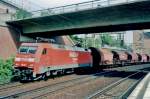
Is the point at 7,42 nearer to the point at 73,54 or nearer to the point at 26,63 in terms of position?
the point at 73,54

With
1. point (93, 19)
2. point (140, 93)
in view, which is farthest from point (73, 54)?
point (140, 93)

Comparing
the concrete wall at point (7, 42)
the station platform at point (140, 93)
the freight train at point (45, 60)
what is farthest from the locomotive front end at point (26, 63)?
the concrete wall at point (7, 42)

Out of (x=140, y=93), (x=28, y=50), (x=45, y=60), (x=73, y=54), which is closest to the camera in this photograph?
(x=140, y=93)

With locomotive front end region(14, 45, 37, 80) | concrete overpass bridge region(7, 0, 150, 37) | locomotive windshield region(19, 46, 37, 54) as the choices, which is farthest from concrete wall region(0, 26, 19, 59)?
locomotive front end region(14, 45, 37, 80)

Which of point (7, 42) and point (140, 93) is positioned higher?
point (7, 42)

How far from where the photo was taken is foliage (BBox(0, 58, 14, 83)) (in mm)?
25478

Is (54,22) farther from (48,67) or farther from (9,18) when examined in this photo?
(48,67)

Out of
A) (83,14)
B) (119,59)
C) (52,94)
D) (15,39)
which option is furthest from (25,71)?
(119,59)

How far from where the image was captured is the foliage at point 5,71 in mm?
25478

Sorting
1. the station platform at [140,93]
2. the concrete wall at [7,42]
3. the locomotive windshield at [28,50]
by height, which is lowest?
the station platform at [140,93]

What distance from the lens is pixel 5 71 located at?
26188mm

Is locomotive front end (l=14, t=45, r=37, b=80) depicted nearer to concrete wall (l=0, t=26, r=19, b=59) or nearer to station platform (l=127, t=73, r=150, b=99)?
station platform (l=127, t=73, r=150, b=99)

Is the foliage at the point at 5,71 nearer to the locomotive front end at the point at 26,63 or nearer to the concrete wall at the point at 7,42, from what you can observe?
the locomotive front end at the point at 26,63

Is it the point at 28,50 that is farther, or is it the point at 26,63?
the point at 28,50
